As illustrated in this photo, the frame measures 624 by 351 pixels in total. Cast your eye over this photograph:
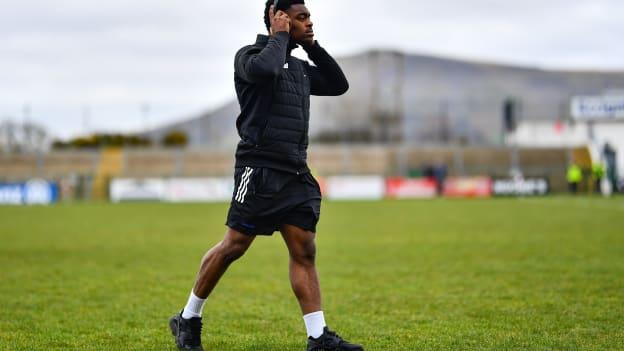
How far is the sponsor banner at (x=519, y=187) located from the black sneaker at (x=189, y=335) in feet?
120

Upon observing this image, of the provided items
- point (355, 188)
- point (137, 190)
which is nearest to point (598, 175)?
point (355, 188)

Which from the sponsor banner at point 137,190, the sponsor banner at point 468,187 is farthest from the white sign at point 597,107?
the sponsor banner at point 137,190

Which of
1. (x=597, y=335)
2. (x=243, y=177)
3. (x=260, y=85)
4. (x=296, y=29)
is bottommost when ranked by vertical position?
(x=597, y=335)

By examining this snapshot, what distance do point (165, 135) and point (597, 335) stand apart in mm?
48987

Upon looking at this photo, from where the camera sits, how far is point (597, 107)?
47.7m

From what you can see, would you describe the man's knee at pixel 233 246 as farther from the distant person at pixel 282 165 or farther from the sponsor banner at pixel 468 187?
the sponsor banner at pixel 468 187

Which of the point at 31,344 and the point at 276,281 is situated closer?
the point at 31,344

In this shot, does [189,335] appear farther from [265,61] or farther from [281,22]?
[281,22]

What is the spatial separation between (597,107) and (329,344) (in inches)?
1781

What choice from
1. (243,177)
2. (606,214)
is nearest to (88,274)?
(243,177)

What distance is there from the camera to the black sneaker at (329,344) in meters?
5.24

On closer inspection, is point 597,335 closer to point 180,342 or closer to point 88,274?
point 180,342

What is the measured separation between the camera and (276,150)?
17.2 feet

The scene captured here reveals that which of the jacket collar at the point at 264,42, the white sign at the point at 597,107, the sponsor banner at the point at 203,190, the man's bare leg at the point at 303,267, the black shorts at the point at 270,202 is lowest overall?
the man's bare leg at the point at 303,267
